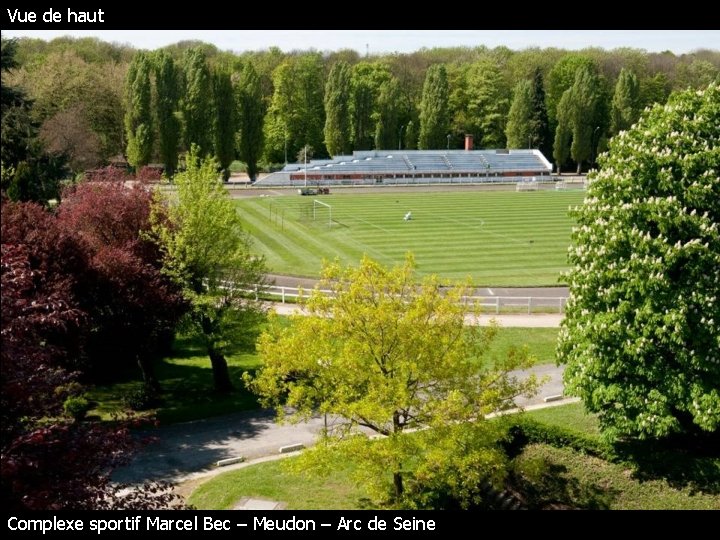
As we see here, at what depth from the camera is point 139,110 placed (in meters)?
90.7

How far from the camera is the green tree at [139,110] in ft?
297

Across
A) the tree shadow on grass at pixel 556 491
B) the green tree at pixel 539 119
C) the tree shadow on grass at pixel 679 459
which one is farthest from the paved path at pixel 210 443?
the green tree at pixel 539 119

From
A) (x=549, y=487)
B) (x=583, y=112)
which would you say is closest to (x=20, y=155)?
(x=549, y=487)

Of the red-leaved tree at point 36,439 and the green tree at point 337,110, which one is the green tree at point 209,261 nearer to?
the red-leaved tree at point 36,439

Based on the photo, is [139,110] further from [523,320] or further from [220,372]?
[220,372]

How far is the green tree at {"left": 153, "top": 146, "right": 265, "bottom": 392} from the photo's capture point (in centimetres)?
2628

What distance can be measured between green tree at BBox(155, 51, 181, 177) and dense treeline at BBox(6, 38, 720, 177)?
0.42 feet

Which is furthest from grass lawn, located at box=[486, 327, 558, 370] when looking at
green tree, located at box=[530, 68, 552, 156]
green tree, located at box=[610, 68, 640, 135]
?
green tree, located at box=[530, 68, 552, 156]

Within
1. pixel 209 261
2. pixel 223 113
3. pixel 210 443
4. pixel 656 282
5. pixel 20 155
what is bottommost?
pixel 210 443

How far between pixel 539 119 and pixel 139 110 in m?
64.5

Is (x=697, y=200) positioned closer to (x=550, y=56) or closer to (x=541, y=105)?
(x=541, y=105)

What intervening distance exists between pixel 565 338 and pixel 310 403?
782cm

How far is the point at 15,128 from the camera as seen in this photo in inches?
1284

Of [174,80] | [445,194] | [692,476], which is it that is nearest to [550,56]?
[445,194]
